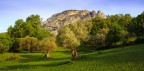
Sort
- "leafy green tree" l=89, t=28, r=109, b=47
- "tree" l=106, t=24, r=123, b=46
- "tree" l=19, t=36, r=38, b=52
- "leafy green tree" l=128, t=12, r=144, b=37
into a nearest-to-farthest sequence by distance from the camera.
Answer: "tree" l=19, t=36, r=38, b=52, "leafy green tree" l=128, t=12, r=144, b=37, "tree" l=106, t=24, r=123, b=46, "leafy green tree" l=89, t=28, r=109, b=47

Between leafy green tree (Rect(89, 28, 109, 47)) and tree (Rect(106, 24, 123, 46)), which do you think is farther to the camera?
leafy green tree (Rect(89, 28, 109, 47))

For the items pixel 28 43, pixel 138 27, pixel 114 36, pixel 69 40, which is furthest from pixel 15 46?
pixel 69 40

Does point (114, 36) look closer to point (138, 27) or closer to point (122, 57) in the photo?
point (138, 27)

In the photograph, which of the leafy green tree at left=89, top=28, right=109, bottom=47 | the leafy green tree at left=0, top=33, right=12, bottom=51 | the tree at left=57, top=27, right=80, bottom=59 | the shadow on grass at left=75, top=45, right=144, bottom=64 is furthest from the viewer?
the leafy green tree at left=89, top=28, right=109, bottom=47

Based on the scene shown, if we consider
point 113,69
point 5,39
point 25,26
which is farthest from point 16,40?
point 113,69

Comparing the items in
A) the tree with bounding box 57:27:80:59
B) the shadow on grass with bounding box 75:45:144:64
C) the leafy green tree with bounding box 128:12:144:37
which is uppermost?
the leafy green tree with bounding box 128:12:144:37

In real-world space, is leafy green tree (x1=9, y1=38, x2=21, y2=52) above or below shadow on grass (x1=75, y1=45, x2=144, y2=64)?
above

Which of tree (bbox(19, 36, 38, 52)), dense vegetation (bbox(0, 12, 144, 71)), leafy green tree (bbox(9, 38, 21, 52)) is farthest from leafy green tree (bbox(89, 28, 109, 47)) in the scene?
leafy green tree (bbox(9, 38, 21, 52))

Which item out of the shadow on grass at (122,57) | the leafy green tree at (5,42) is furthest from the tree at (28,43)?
the shadow on grass at (122,57)

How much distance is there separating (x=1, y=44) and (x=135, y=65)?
69621mm

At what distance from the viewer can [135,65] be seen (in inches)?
1854

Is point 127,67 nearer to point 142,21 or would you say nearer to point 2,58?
point 2,58

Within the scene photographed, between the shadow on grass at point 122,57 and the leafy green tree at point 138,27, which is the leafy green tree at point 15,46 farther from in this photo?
the shadow on grass at point 122,57

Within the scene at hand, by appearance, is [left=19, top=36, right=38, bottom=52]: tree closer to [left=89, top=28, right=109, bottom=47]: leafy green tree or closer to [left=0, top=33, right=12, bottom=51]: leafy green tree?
[left=0, top=33, right=12, bottom=51]: leafy green tree
